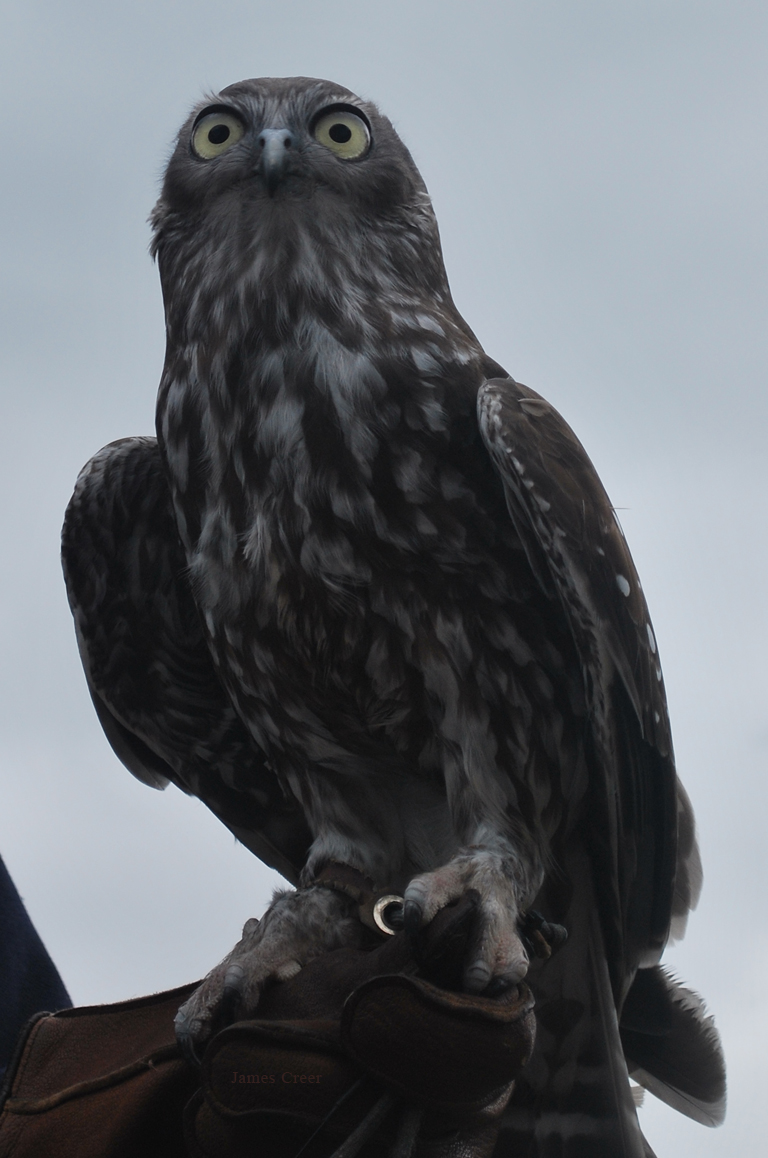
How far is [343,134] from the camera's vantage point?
2.82 meters

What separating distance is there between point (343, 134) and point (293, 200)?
31 centimetres

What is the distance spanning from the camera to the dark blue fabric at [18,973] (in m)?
2.37

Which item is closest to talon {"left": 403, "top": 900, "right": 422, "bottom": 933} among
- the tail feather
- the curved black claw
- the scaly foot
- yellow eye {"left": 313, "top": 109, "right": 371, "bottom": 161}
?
the scaly foot

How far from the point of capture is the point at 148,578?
301 cm

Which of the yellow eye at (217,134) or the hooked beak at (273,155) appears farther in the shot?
the yellow eye at (217,134)

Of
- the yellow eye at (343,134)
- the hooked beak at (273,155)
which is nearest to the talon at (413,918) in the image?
the hooked beak at (273,155)

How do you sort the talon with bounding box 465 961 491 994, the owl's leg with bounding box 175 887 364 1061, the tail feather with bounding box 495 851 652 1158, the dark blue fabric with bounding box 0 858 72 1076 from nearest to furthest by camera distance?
the talon with bounding box 465 961 491 994
the owl's leg with bounding box 175 887 364 1061
the dark blue fabric with bounding box 0 858 72 1076
the tail feather with bounding box 495 851 652 1158

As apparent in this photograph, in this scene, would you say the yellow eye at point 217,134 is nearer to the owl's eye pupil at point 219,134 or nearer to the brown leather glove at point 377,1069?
the owl's eye pupil at point 219,134

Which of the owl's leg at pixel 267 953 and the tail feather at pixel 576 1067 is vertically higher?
the owl's leg at pixel 267 953

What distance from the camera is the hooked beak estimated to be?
102 inches

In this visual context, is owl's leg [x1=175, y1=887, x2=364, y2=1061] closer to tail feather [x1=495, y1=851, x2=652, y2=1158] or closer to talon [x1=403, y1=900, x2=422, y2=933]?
talon [x1=403, y1=900, x2=422, y2=933]

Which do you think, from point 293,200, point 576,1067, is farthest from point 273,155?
point 576,1067

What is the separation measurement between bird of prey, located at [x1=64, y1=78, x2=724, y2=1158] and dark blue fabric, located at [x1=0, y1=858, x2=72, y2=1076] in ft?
1.53

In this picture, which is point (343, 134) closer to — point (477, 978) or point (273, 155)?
point (273, 155)
